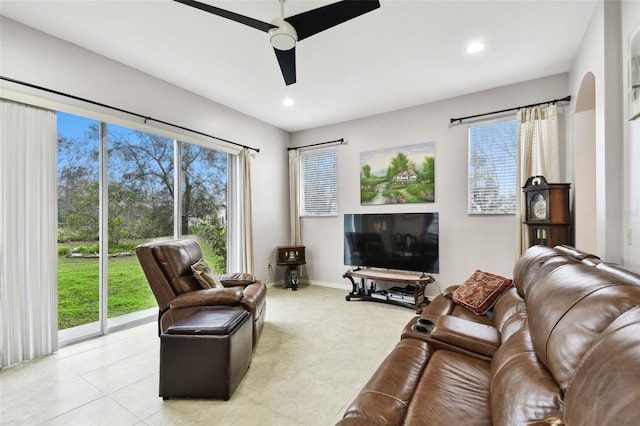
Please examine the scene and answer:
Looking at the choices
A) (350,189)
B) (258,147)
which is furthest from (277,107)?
(350,189)

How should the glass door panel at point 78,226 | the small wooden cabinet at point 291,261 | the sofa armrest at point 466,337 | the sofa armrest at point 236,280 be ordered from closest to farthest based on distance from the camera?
the sofa armrest at point 466,337 < the glass door panel at point 78,226 < the sofa armrest at point 236,280 < the small wooden cabinet at point 291,261

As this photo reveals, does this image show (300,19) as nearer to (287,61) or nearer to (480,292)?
(287,61)

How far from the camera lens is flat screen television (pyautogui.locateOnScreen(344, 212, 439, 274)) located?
3.99 metres

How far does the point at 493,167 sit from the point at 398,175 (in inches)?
51.6

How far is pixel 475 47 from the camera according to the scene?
2.86 meters

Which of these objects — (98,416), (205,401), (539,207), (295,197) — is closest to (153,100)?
(295,197)

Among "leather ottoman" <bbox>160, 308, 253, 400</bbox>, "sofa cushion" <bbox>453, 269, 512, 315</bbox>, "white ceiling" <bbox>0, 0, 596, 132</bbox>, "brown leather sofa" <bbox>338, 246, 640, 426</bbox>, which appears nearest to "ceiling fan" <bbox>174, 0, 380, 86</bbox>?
"white ceiling" <bbox>0, 0, 596, 132</bbox>

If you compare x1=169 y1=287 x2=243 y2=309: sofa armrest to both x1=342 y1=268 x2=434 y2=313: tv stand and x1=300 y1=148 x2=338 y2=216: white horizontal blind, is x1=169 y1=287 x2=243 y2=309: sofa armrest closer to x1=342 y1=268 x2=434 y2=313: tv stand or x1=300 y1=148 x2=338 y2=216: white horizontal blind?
x1=342 y1=268 x2=434 y2=313: tv stand

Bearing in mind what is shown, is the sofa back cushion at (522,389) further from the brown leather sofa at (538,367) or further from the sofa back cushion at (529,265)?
the sofa back cushion at (529,265)

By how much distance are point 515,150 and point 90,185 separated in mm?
5127

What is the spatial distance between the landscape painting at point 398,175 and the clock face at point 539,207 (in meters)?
1.30

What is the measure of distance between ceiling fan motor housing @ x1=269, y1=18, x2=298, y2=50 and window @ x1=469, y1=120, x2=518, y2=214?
307 cm

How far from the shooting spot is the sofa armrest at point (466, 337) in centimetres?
158

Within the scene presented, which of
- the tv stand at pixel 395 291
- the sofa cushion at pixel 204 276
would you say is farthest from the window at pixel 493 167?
the sofa cushion at pixel 204 276
